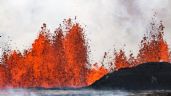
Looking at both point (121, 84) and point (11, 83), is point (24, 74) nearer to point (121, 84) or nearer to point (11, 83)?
point (11, 83)

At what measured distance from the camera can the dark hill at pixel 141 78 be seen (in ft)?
248

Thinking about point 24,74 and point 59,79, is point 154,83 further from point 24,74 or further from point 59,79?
point 24,74

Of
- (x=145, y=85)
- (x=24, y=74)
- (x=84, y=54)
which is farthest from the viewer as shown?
(x=24, y=74)

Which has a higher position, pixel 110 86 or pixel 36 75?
pixel 36 75

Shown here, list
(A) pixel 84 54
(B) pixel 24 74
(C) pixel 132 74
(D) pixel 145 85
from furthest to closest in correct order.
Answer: (B) pixel 24 74, (A) pixel 84 54, (C) pixel 132 74, (D) pixel 145 85

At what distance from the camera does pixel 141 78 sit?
8012 cm

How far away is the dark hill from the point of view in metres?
75.6

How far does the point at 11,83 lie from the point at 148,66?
5199 centimetres

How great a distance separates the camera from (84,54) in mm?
113250

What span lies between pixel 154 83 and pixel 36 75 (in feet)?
152

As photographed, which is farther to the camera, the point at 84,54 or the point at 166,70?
the point at 84,54

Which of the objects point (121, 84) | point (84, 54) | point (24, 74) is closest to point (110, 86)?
point (121, 84)

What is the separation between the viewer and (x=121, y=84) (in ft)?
254

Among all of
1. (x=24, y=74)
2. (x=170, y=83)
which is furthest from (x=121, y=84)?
(x=24, y=74)
